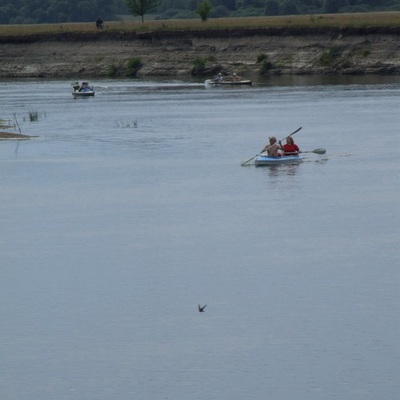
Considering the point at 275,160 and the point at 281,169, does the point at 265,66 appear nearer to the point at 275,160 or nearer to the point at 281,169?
the point at 275,160

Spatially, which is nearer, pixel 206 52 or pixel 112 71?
pixel 206 52

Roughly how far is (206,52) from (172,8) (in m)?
94.4

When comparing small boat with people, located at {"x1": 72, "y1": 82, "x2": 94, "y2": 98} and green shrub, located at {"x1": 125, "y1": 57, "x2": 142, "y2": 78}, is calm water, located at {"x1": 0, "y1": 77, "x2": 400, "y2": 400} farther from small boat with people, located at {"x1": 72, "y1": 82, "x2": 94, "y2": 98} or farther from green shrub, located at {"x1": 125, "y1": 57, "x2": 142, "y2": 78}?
green shrub, located at {"x1": 125, "y1": 57, "x2": 142, "y2": 78}

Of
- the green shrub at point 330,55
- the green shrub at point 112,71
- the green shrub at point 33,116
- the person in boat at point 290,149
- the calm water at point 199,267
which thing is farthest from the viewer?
the green shrub at point 112,71

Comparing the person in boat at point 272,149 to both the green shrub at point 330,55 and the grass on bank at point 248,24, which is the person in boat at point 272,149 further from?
the grass on bank at point 248,24

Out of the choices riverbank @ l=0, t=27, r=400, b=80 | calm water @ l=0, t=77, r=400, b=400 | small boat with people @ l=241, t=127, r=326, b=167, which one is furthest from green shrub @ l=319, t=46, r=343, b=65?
small boat with people @ l=241, t=127, r=326, b=167

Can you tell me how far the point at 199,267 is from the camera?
91.6ft

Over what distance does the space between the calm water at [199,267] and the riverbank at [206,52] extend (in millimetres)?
35664

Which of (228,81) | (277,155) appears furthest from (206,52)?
(277,155)

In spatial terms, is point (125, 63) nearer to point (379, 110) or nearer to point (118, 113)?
point (118, 113)

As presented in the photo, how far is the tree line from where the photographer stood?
156 metres

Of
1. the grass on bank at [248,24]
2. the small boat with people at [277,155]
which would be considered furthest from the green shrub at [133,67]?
the small boat with people at [277,155]

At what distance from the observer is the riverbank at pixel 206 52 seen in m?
89.6

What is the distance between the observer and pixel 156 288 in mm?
26016
